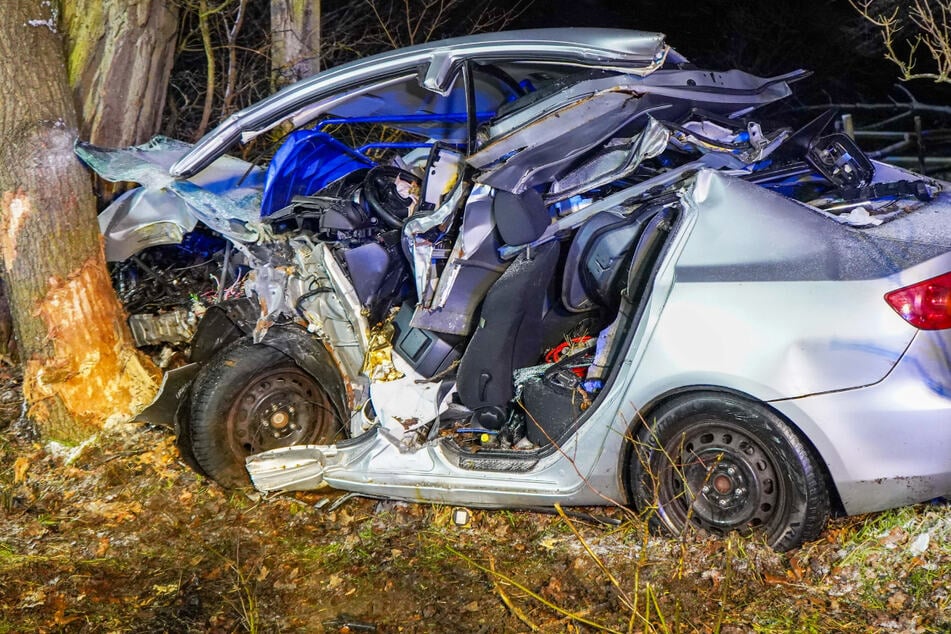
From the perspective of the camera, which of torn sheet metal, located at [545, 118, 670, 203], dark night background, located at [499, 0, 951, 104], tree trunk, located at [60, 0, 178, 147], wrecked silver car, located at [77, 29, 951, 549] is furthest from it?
dark night background, located at [499, 0, 951, 104]

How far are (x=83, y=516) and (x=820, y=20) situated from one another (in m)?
12.7

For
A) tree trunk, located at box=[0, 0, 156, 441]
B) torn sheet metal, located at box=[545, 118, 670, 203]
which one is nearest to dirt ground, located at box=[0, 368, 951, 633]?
tree trunk, located at box=[0, 0, 156, 441]

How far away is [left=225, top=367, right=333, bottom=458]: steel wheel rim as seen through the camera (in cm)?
457

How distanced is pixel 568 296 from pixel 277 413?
1740 millimetres

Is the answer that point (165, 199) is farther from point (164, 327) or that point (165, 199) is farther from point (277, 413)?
point (277, 413)

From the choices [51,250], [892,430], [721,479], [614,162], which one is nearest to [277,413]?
[51,250]

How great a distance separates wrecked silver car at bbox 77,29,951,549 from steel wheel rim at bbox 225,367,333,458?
0.01 metres

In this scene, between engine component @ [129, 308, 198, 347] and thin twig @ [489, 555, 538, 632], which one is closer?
thin twig @ [489, 555, 538, 632]

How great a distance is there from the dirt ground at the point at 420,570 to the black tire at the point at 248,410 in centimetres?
24

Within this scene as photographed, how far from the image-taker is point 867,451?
300cm

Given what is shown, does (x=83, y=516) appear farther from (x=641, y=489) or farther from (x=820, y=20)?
(x=820, y=20)

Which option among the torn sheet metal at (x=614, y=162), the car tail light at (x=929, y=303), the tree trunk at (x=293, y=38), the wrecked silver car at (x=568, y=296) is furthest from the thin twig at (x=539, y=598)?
the tree trunk at (x=293, y=38)

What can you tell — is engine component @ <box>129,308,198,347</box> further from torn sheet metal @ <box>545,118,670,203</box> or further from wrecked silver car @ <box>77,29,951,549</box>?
torn sheet metal @ <box>545,118,670,203</box>

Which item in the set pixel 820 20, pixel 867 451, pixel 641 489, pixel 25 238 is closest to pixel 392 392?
pixel 641 489
